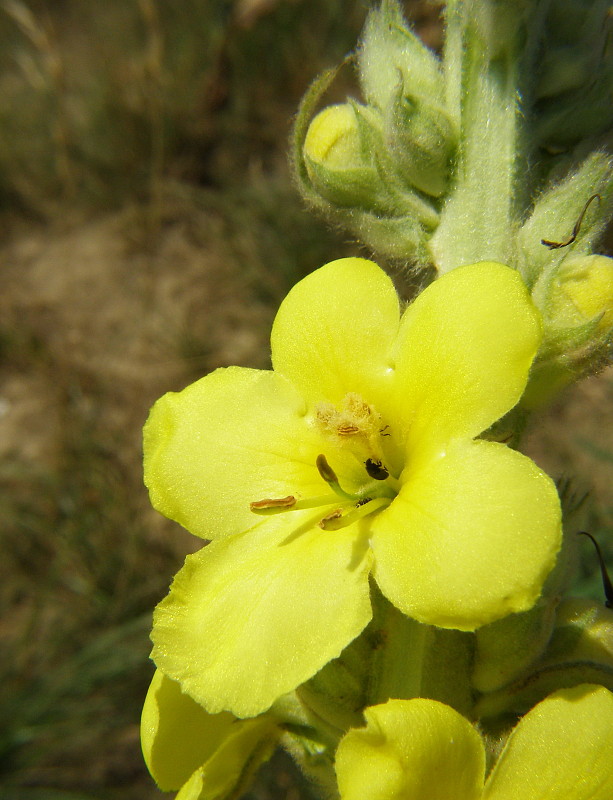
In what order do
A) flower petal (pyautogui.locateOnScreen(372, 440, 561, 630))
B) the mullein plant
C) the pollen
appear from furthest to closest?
the pollen → the mullein plant → flower petal (pyautogui.locateOnScreen(372, 440, 561, 630))

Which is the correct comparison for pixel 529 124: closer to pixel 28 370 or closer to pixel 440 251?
pixel 440 251

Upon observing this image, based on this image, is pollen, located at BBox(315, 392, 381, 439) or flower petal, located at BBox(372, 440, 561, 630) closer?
flower petal, located at BBox(372, 440, 561, 630)

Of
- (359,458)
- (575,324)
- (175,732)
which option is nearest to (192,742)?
(175,732)

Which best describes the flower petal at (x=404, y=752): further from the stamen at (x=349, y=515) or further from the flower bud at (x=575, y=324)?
the flower bud at (x=575, y=324)

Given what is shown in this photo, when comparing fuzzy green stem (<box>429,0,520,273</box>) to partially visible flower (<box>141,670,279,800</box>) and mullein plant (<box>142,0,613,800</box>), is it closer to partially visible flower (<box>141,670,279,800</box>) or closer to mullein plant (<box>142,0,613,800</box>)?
mullein plant (<box>142,0,613,800</box>)

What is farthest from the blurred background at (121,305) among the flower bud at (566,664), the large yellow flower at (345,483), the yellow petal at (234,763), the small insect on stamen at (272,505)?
the small insect on stamen at (272,505)

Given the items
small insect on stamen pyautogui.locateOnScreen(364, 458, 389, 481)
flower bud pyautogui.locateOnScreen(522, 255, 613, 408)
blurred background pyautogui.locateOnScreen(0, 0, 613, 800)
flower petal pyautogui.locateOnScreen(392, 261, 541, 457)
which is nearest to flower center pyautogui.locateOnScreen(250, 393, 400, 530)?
small insect on stamen pyautogui.locateOnScreen(364, 458, 389, 481)

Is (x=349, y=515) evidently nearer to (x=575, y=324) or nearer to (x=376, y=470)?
(x=376, y=470)

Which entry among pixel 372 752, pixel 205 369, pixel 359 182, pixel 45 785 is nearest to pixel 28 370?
pixel 205 369
